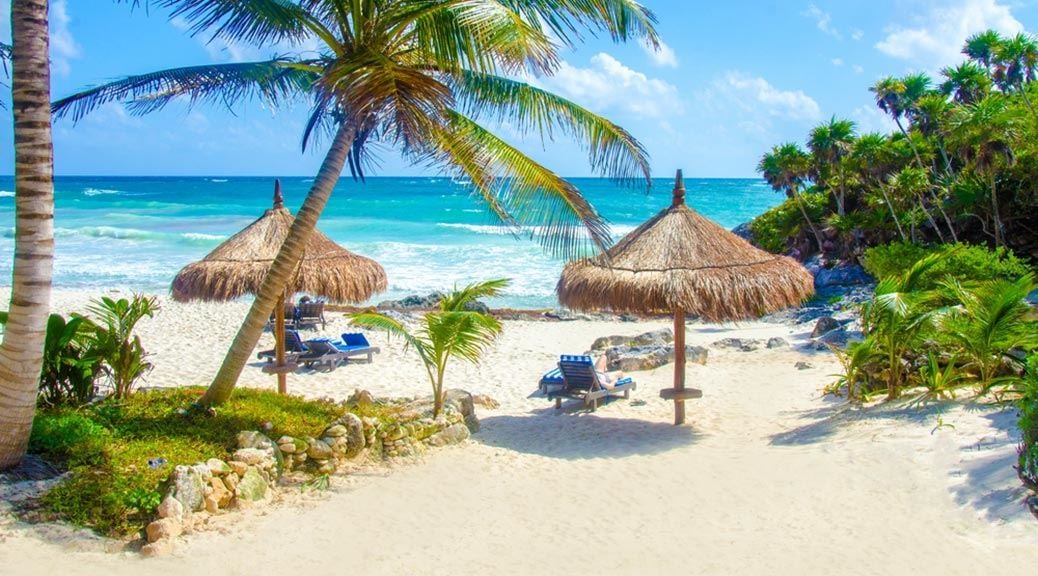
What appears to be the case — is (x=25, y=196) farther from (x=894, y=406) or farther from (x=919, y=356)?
(x=919, y=356)

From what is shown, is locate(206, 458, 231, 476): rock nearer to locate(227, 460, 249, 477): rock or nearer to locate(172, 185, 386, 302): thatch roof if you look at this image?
locate(227, 460, 249, 477): rock

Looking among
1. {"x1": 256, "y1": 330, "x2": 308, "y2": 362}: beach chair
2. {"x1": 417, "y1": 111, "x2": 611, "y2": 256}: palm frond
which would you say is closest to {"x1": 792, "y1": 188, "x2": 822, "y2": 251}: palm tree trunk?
{"x1": 256, "y1": 330, "x2": 308, "y2": 362}: beach chair

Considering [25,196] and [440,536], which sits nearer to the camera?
[25,196]

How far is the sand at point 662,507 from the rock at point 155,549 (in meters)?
0.09

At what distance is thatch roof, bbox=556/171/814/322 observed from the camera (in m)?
7.38

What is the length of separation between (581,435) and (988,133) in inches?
567

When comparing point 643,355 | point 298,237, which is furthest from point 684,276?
point 643,355

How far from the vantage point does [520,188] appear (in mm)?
6074

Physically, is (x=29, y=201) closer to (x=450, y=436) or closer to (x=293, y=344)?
(x=450, y=436)

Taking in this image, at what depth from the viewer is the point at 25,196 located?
15.7 feet

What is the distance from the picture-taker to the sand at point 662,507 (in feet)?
14.9

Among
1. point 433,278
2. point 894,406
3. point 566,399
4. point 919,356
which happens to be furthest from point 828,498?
point 433,278

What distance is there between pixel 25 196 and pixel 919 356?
8037 mm

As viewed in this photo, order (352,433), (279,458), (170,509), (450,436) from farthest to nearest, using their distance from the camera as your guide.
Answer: (450,436) → (352,433) → (279,458) → (170,509)
